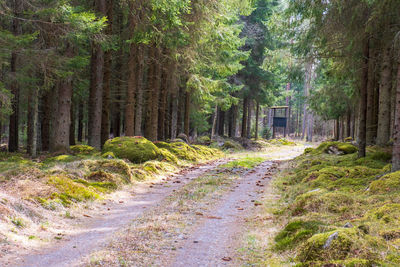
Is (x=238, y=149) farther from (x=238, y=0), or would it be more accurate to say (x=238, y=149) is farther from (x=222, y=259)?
(x=222, y=259)

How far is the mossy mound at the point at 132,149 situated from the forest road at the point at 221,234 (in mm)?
5130

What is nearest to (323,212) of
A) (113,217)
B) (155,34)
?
→ (113,217)

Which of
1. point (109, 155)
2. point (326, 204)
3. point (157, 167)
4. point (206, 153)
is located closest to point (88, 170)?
point (109, 155)

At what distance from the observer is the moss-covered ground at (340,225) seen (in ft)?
12.0

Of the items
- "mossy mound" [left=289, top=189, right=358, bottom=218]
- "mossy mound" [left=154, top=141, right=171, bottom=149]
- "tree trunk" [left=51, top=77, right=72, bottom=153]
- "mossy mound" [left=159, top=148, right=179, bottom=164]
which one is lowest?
"mossy mound" [left=159, top=148, right=179, bottom=164]

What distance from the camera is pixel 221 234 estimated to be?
17.9ft

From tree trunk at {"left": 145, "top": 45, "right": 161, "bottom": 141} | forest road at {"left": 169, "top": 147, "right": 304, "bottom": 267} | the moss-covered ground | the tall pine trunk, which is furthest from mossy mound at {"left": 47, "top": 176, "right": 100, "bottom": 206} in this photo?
tree trunk at {"left": 145, "top": 45, "right": 161, "bottom": 141}

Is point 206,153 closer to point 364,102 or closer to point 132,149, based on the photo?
point 132,149

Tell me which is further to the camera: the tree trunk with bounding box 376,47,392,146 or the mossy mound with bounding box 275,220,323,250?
the tree trunk with bounding box 376,47,392,146

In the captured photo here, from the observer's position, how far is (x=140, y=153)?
13.2 meters

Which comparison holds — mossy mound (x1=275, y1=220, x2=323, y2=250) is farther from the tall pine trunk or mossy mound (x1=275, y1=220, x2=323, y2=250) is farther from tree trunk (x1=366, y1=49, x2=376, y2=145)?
the tall pine trunk

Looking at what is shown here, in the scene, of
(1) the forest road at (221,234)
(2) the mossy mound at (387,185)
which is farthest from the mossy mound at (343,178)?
(1) the forest road at (221,234)

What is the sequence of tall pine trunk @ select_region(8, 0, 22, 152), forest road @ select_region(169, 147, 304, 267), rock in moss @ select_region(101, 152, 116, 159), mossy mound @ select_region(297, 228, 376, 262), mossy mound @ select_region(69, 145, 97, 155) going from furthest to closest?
mossy mound @ select_region(69, 145, 97, 155)
rock in moss @ select_region(101, 152, 116, 159)
tall pine trunk @ select_region(8, 0, 22, 152)
forest road @ select_region(169, 147, 304, 267)
mossy mound @ select_region(297, 228, 376, 262)

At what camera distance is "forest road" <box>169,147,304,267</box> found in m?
4.30
